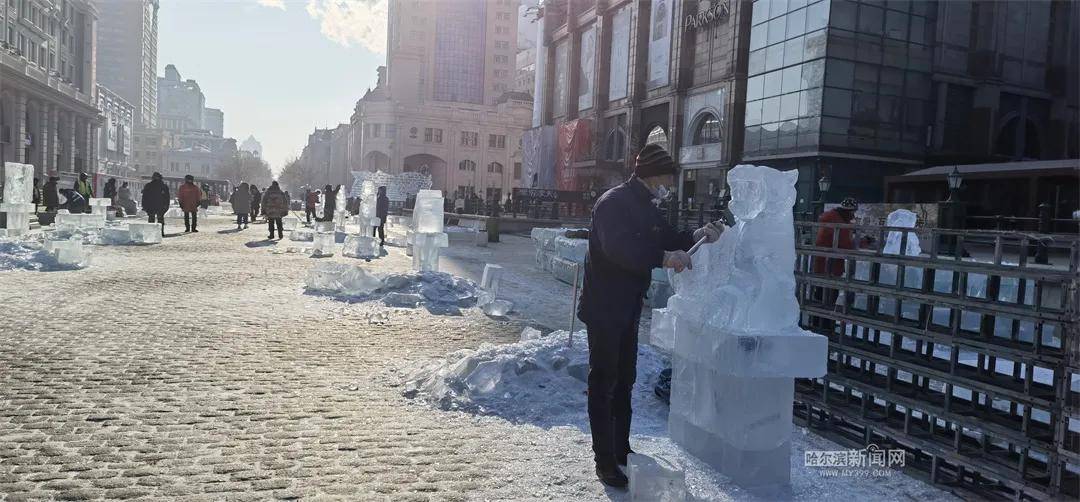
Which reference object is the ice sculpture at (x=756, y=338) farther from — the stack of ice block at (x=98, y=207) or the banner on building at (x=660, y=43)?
the banner on building at (x=660, y=43)

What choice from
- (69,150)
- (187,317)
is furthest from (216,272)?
(69,150)

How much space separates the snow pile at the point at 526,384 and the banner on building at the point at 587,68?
164 feet

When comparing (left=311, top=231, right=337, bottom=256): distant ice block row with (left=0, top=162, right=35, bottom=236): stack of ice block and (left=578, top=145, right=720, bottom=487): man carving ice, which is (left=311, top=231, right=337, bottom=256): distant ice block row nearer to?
(left=0, top=162, right=35, bottom=236): stack of ice block

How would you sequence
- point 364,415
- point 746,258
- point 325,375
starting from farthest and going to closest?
point 325,375, point 364,415, point 746,258

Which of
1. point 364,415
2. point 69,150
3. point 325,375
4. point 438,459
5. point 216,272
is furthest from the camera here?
point 69,150

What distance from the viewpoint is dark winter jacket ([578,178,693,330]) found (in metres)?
3.62

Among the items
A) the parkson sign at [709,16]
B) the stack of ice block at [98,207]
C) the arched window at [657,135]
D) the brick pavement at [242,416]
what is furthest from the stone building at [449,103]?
the brick pavement at [242,416]

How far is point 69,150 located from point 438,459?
228 feet

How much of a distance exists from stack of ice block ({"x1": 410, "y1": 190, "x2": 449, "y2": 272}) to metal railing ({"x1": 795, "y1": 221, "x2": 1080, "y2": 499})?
8604mm

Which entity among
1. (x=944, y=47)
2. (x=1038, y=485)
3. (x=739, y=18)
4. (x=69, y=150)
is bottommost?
(x=1038, y=485)

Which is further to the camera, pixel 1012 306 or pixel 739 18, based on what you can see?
pixel 739 18

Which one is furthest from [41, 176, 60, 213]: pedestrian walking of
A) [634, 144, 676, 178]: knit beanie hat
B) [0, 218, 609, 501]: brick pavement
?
[634, 144, 676, 178]: knit beanie hat

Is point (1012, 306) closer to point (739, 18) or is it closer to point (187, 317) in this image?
point (187, 317)

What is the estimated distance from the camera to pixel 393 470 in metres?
3.86
